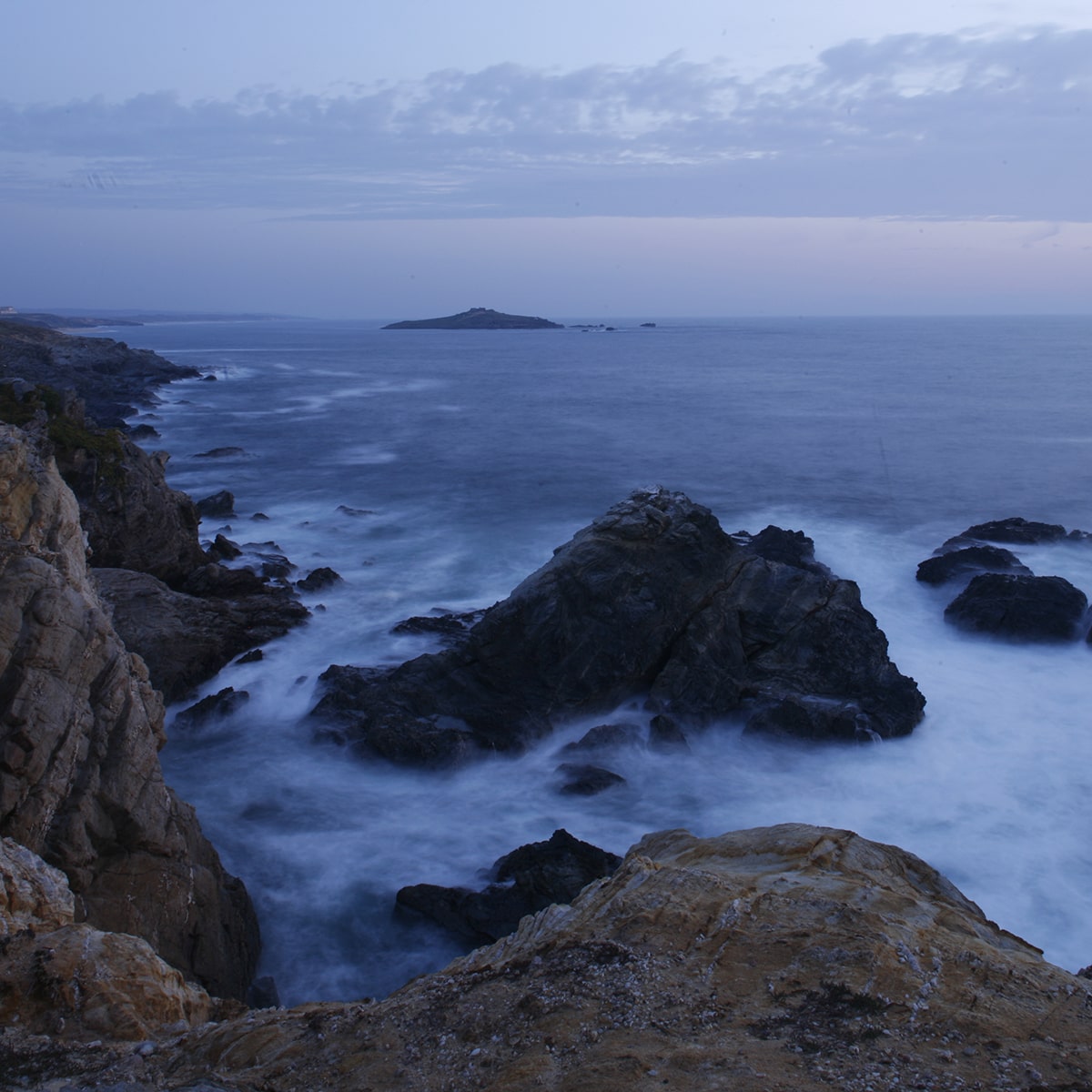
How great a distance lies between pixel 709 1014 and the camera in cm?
666

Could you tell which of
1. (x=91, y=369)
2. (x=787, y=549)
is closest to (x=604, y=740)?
(x=787, y=549)

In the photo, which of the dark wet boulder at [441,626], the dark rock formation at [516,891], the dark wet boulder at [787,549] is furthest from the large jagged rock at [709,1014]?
the dark wet boulder at [787,549]

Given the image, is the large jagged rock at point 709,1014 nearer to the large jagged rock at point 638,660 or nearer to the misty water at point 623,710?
the misty water at point 623,710

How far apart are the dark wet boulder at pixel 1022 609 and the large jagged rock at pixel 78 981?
2068 centimetres

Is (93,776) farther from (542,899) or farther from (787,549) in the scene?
(787,549)

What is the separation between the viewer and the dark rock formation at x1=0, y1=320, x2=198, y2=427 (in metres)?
60.2

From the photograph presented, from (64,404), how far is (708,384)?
219 feet

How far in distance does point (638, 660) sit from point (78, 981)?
13.4 m

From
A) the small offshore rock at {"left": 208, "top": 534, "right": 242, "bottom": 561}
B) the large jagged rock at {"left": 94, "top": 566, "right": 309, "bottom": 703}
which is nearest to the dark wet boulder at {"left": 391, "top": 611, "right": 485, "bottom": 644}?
the large jagged rock at {"left": 94, "top": 566, "right": 309, "bottom": 703}

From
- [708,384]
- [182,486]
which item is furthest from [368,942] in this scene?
[708,384]

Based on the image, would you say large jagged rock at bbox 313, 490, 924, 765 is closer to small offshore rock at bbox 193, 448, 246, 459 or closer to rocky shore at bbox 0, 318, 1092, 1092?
rocky shore at bbox 0, 318, 1092, 1092

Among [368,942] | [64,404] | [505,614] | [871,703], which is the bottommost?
[368,942]

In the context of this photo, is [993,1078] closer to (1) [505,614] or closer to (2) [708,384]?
(1) [505,614]

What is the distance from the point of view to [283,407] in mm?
68125
